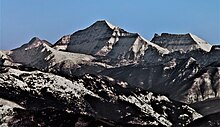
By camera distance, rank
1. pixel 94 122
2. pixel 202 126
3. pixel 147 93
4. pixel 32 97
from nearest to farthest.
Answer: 1. pixel 94 122
2. pixel 202 126
3. pixel 32 97
4. pixel 147 93

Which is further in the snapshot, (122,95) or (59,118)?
(122,95)

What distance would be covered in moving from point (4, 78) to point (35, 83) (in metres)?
7.52

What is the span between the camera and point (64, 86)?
154 metres

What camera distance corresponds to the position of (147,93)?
172 m

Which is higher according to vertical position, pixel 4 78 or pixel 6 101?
pixel 4 78

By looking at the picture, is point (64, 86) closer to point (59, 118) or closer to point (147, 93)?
point (147, 93)

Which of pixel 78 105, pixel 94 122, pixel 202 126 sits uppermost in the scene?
pixel 78 105

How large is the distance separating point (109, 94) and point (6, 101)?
119ft

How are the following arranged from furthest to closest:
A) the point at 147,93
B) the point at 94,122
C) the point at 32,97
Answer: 1. the point at 147,93
2. the point at 32,97
3. the point at 94,122

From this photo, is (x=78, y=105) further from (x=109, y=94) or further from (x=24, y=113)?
(x=24, y=113)

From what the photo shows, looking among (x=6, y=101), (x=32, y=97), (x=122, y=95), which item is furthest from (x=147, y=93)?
(x=6, y=101)

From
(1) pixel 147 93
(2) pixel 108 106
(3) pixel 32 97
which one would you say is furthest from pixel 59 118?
(1) pixel 147 93

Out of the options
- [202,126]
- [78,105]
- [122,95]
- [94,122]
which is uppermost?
[122,95]

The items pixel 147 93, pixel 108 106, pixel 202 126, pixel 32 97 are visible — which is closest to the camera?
pixel 202 126
